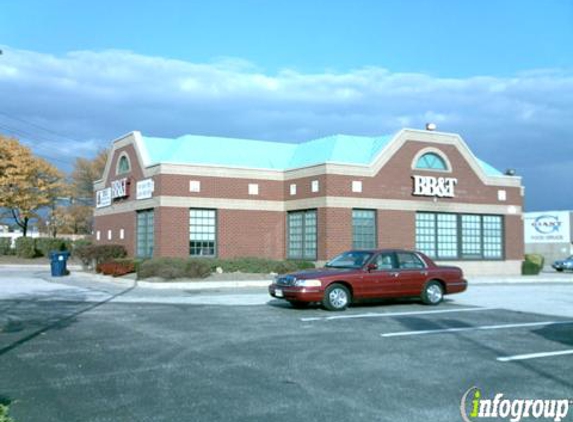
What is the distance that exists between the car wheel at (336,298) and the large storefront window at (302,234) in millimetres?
13533

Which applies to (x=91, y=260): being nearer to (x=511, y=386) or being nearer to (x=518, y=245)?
(x=518, y=245)

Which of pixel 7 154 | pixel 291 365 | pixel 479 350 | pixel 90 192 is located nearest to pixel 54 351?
pixel 291 365

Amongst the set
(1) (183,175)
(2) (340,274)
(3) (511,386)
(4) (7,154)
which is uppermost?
(4) (7,154)

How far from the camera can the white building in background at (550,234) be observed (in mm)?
57719

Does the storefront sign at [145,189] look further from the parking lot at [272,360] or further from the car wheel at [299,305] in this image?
the car wheel at [299,305]

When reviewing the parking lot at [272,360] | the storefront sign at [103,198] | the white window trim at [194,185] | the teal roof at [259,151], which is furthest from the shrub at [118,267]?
the parking lot at [272,360]

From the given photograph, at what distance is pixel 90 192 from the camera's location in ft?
228

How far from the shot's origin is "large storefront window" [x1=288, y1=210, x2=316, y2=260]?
29.7 metres

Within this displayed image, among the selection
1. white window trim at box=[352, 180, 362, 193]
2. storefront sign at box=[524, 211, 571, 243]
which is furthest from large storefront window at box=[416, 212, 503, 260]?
storefront sign at box=[524, 211, 571, 243]

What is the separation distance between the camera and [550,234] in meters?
59.4

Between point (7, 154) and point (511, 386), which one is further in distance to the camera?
point (7, 154)

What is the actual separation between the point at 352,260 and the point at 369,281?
867 mm

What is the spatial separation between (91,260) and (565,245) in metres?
42.7

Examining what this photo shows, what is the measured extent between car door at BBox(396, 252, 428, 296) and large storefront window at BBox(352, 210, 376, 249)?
11774 millimetres
